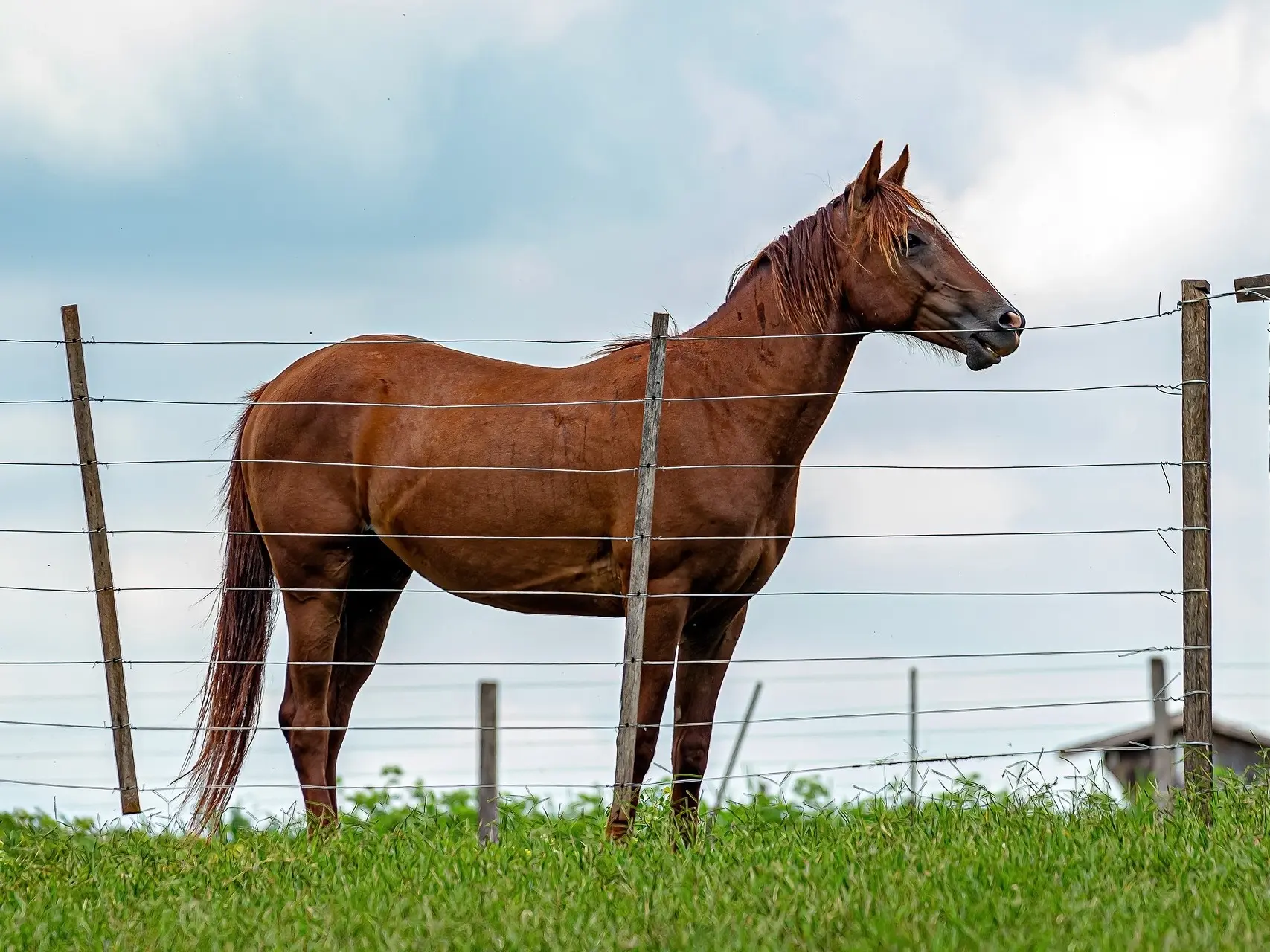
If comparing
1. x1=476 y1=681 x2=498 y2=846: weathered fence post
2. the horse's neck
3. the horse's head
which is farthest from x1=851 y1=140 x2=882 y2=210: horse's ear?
x1=476 y1=681 x2=498 y2=846: weathered fence post

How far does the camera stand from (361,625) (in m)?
6.58

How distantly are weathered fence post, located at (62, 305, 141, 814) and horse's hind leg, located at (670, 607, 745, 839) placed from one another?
213cm

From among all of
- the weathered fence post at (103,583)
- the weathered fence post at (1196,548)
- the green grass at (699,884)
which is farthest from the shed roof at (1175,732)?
the weathered fence post at (103,583)

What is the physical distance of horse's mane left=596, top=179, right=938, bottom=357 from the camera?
5.45 metres

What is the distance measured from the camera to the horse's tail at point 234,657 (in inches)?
241

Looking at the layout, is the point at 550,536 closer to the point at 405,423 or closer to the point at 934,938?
the point at 405,423

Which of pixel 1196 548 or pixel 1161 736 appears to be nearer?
pixel 1196 548

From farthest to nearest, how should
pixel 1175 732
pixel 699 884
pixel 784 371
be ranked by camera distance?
pixel 1175 732 < pixel 784 371 < pixel 699 884

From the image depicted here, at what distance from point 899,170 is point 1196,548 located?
6.16ft

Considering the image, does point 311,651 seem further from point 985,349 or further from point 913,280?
point 985,349

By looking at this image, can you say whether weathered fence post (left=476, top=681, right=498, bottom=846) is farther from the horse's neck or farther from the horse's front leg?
the horse's neck

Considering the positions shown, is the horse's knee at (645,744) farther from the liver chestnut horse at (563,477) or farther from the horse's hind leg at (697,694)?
the horse's hind leg at (697,694)

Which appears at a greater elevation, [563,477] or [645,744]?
[563,477]

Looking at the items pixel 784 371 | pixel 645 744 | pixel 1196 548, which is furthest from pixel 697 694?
pixel 1196 548
